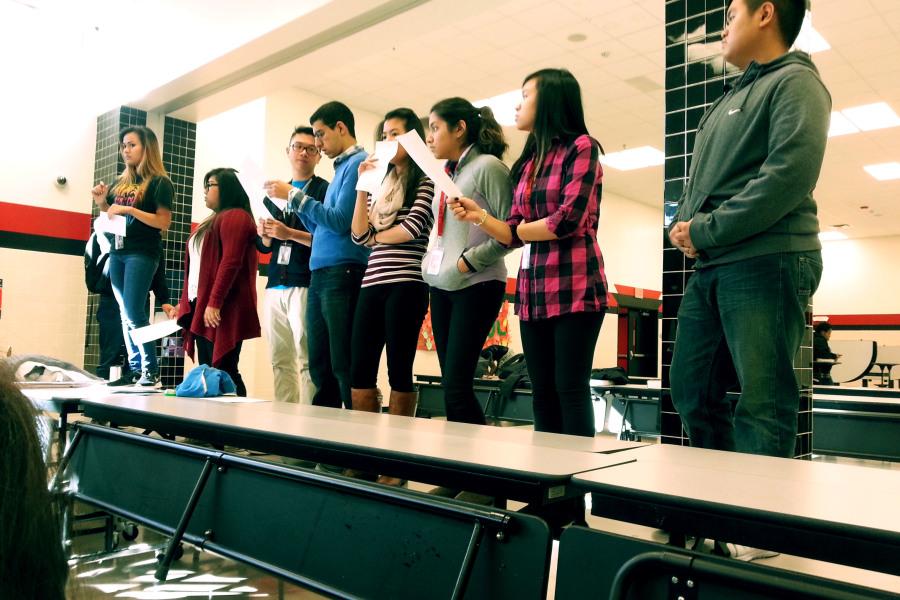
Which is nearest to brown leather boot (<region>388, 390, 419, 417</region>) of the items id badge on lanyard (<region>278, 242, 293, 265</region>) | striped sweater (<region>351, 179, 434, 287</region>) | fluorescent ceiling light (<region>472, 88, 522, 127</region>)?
striped sweater (<region>351, 179, 434, 287</region>)

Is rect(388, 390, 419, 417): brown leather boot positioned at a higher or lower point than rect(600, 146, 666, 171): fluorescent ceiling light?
lower

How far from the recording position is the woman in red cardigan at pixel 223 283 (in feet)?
10.9

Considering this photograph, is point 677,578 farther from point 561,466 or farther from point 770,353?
point 770,353

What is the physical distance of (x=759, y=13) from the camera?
1.76 metres

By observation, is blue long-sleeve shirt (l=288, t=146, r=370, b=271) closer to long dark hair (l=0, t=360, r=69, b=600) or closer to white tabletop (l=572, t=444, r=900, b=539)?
white tabletop (l=572, t=444, r=900, b=539)

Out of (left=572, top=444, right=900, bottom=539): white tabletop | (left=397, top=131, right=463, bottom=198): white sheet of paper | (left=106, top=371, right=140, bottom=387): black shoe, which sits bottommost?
(left=106, top=371, right=140, bottom=387): black shoe

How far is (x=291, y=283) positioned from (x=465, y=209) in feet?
4.12

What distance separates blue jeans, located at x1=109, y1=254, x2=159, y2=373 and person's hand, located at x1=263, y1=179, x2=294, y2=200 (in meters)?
1.87

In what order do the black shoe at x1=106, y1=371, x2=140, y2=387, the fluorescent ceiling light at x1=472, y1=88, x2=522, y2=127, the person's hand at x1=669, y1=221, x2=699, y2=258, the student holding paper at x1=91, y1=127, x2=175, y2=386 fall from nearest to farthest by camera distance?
the person's hand at x1=669, y1=221, x2=699, y2=258
the black shoe at x1=106, y1=371, x2=140, y2=387
the student holding paper at x1=91, y1=127, x2=175, y2=386
the fluorescent ceiling light at x1=472, y1=88, x2=522, y2=127

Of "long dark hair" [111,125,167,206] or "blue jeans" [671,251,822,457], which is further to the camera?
"long dark hair" [111,125,167,206]

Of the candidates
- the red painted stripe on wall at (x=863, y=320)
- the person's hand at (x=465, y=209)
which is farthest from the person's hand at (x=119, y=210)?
the red painted stripe on wall at (x=863, y=320)

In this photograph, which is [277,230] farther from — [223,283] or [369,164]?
[369,164]

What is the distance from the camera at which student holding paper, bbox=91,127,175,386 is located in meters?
4.34

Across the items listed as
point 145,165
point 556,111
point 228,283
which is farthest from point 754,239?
point 145,165
